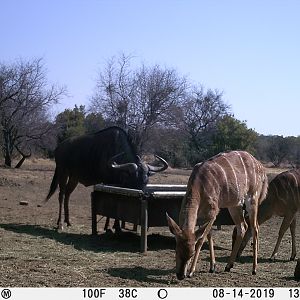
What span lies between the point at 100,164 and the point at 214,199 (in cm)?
665

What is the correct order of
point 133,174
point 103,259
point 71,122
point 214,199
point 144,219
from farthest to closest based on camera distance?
point 71,122, point 133,174, point 144,219, point 103,259, point 214,199

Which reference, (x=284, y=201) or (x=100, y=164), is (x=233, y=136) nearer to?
(x=100, y=164)

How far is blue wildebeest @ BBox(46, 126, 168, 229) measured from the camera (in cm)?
1397

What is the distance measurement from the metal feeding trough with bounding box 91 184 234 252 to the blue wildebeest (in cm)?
113

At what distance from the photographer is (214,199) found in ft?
29.6

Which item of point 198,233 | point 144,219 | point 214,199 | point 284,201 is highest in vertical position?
point 214,199

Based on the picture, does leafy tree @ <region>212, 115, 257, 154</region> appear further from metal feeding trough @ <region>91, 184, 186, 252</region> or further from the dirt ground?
metal feeding trough @ <region>91, 184, 186, 252</region>

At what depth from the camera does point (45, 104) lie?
44.6 m

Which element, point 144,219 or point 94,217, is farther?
point 94,217

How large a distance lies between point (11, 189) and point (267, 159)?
4217 cm

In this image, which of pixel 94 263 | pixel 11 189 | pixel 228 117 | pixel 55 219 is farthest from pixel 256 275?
pixel 228 117

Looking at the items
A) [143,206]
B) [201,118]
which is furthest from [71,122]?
[143,206]

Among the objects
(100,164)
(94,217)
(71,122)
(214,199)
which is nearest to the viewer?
(214,199)

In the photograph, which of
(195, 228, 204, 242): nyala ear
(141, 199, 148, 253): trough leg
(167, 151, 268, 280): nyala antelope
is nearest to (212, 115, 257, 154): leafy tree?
(141, 199, 148, 253): trough leg
